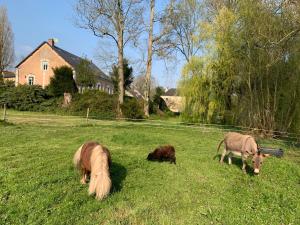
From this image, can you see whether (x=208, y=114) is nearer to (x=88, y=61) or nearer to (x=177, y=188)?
(x=177, y=188)

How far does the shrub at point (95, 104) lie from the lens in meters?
35.1

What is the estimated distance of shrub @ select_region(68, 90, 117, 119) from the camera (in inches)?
1383

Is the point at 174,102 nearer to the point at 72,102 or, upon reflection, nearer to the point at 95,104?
the point at 72,102

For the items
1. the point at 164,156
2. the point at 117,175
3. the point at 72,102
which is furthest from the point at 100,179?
the point at 72,102

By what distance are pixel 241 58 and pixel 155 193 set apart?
1975cm

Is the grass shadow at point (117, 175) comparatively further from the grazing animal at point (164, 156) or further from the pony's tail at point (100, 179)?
the grazing animal at point (164, 156)

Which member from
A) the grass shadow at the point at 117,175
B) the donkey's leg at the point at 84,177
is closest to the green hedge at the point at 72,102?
the grass shadow at the point at 117,175

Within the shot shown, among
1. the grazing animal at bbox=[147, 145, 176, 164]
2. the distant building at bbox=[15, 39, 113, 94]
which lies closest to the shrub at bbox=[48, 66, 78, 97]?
the distant building at bbox=[15, 39, 113, 94]

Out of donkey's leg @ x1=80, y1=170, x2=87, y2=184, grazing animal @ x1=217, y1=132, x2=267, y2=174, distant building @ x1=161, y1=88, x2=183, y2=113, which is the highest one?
distant building @ x1=161, y1=88, x2=183, y2=113

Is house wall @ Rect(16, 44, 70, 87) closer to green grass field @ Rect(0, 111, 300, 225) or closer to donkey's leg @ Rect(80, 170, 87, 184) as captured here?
green grass field @ Rect(0, 111, 300, 225)

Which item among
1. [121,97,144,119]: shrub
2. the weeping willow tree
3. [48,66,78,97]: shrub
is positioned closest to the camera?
the weeping willow tree

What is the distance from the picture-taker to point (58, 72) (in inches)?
1645

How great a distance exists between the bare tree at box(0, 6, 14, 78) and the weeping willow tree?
123 ft

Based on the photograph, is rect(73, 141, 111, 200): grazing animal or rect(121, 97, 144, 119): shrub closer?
rect(73, 141, 111, 200): grazing animal
